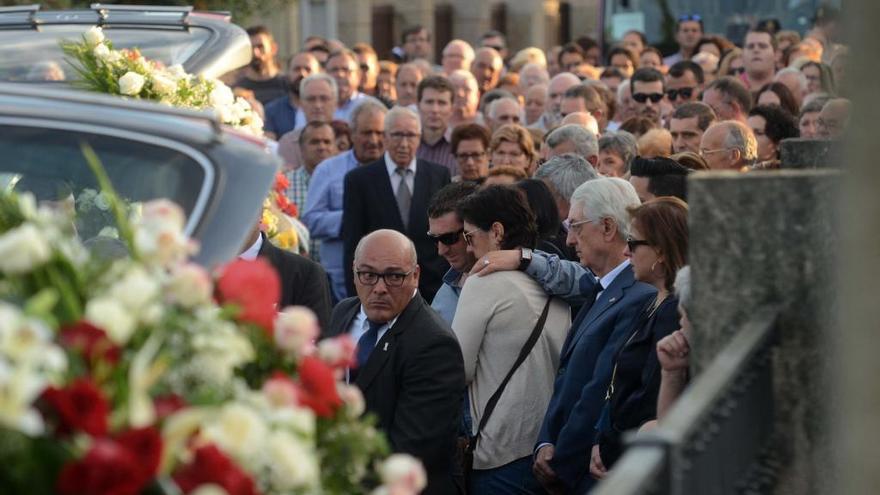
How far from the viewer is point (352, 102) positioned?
1730 centimetres

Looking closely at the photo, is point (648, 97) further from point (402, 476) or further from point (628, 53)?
point (402, 476)

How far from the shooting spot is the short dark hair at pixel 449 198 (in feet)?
29.2

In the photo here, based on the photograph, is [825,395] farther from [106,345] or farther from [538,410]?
[538,410]

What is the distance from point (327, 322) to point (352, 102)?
9011mm

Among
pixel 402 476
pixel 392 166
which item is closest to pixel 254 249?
pixel 392 166

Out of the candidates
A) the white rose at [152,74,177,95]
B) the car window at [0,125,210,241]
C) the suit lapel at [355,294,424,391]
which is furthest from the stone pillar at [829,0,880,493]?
the white rose at [152,74,177,95]

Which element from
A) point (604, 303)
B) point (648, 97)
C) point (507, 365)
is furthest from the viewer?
point (648, 97)

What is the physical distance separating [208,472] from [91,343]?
0.29 m

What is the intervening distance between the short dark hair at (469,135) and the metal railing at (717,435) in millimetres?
7989

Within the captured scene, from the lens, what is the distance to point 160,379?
315 centimetres

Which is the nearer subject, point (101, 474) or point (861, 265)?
point (101, 474)

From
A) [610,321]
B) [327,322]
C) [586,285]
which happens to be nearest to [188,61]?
[327,322]

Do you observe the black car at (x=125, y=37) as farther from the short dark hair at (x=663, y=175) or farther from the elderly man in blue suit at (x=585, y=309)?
the elderly man in blue suit at (x=585, y=309)

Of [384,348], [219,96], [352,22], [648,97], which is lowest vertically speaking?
[352,22]
